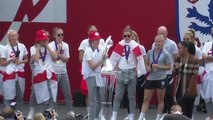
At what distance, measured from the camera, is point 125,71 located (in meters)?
14.4

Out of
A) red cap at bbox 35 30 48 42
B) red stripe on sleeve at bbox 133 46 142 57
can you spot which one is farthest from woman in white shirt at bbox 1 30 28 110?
red stripe on sleeve at bbox 133 46 142 57

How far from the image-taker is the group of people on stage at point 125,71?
13.2 metres

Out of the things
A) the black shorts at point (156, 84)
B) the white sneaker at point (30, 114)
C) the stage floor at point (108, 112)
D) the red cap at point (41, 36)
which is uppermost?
the red cap at point (41, 36)

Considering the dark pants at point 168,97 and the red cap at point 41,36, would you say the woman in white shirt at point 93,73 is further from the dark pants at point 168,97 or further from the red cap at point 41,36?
the dark pants at point 168,97

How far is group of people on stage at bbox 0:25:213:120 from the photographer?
1323cm

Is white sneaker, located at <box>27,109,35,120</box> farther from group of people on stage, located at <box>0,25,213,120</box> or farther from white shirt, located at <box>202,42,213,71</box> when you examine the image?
white shirt, located at <box>202,42,213,71</box>

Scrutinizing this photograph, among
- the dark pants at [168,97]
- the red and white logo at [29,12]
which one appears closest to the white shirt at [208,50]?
the dark pants at [168,97]

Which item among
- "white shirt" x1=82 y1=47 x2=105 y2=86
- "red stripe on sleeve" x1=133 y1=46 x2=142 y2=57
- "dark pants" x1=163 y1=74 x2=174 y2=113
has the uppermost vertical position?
"red stripe on sleeve" x1=133 y1=46 x2=142 y2=57

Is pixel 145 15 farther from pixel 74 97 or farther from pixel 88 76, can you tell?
pixel 88 76

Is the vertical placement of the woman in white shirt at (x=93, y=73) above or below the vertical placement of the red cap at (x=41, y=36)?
below

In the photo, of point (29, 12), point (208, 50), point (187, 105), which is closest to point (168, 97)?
point (208, 50)

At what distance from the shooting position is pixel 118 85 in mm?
14469

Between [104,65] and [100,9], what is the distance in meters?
3.59

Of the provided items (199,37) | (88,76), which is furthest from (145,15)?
(88,76)
